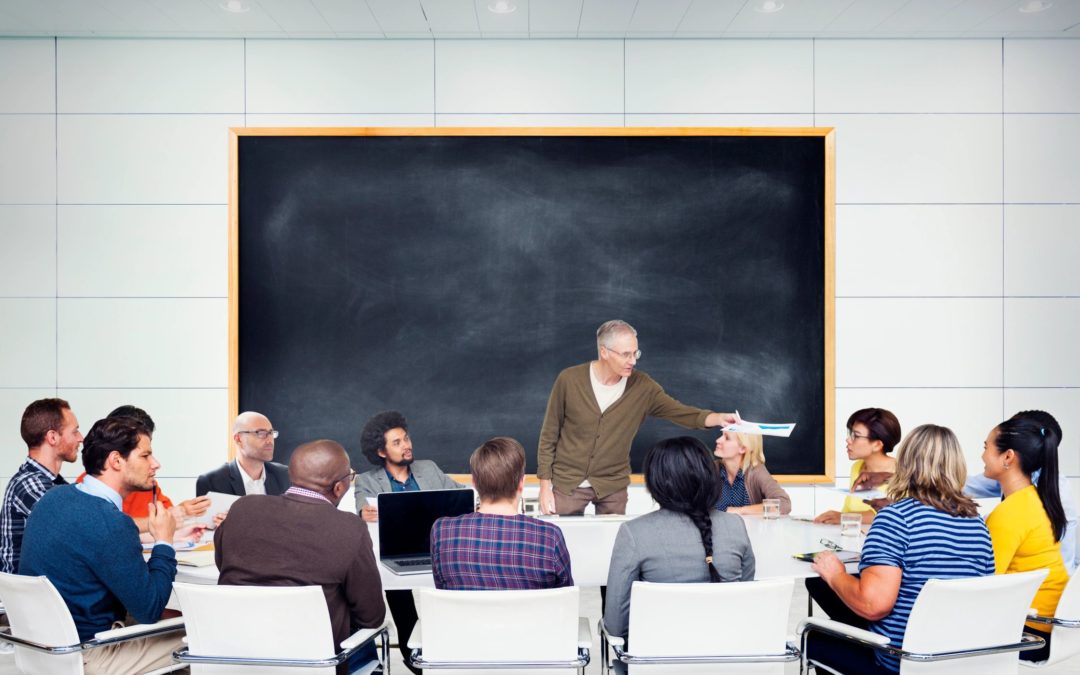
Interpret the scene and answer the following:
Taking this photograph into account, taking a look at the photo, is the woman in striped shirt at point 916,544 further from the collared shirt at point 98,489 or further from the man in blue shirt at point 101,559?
the collared shirt at point 98,489

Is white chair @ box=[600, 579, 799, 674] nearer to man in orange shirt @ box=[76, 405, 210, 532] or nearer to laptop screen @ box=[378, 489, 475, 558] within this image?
laptop screen @ box=[378, 489, 475, 558]

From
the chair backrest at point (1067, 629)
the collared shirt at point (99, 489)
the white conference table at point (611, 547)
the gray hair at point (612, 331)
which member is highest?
the gray hair at point (612, 331)

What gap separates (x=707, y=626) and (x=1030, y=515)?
126 cm

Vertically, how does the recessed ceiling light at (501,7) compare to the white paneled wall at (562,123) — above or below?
above

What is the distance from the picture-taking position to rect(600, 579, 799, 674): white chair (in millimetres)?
2188

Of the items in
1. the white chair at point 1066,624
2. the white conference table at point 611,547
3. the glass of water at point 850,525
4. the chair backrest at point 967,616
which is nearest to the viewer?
the chair backrest at point 967,616

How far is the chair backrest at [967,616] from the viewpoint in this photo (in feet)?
7.41

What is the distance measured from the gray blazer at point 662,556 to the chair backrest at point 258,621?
2.68ft

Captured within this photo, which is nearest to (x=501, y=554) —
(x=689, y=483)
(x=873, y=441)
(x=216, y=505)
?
(x=689, y=483)

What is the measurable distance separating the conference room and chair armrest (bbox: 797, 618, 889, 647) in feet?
8.76

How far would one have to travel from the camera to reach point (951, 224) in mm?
5266

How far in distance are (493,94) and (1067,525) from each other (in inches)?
153

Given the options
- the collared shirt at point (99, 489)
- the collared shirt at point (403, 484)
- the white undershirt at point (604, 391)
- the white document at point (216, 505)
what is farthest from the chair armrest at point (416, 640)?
the white undershirt at point (604, 391)

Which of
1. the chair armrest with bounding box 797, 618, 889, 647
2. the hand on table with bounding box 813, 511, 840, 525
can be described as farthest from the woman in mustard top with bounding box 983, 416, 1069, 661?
the hand on table with bounding box 813, 511, 840, 525
